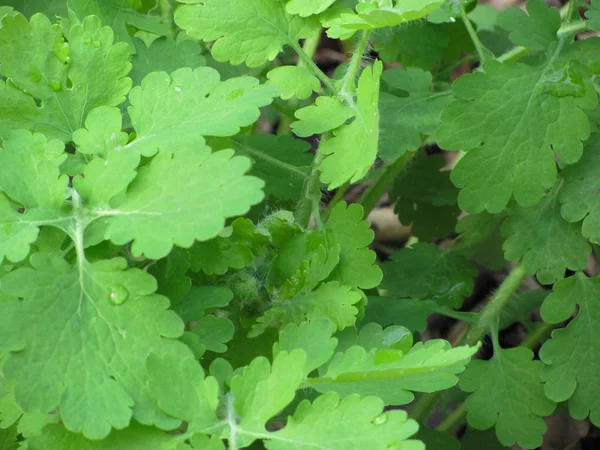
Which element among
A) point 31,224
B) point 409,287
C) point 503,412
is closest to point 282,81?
point 31,224

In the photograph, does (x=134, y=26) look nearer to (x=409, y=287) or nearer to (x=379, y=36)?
(x=379, y=36)

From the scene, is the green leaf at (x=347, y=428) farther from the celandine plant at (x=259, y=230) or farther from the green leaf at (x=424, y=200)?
the green leaf at (x=424, y=200)

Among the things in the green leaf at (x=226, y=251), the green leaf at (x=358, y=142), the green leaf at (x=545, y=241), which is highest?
the green leaf at (x=358, y=142)

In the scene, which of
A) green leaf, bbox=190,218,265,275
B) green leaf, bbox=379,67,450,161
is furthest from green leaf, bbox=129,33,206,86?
green leaf, bbox=379,67,450,161

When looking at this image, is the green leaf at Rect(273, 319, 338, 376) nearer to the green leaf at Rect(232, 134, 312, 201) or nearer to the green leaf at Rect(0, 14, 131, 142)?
the green leaf at Rect(232, 134, 312, 201)

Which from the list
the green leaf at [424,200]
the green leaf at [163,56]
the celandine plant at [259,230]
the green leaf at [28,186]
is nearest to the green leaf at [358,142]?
the celandine plant at [259,230]

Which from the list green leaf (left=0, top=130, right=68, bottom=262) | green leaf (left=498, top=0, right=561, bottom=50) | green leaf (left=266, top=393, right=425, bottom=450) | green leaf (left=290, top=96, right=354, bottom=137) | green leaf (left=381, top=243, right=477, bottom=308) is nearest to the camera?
green leaf (left=266, top=393, right=425, bottom=450)
